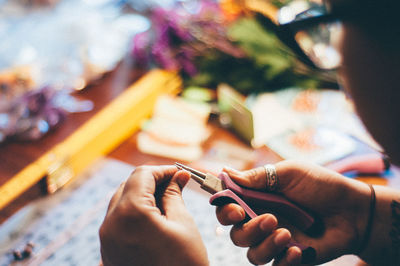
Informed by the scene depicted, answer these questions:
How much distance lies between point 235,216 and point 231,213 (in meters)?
0.01

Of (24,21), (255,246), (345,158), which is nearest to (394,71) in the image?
(255,246)

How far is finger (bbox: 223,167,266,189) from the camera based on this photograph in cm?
79

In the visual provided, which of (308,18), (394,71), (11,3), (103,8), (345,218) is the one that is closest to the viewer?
(394,71)

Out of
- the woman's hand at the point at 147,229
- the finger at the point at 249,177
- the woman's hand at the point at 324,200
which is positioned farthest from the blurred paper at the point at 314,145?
the woman's hand at the point at 147,229

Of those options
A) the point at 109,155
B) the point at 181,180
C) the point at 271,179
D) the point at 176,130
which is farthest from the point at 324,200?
the point at 109,155

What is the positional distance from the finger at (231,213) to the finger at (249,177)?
0.27 ft

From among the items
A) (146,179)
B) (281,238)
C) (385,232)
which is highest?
(146,179)

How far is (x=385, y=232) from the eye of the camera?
88cm

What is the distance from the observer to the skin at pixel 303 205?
557 mm

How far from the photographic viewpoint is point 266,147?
1.13m

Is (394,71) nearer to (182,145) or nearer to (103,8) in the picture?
(182,145)

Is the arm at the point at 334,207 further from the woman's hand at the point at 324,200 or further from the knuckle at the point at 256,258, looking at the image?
the knuckle at the point at 256,258

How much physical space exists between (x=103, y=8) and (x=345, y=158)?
4.10ft

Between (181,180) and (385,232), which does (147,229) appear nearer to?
(181,180)
